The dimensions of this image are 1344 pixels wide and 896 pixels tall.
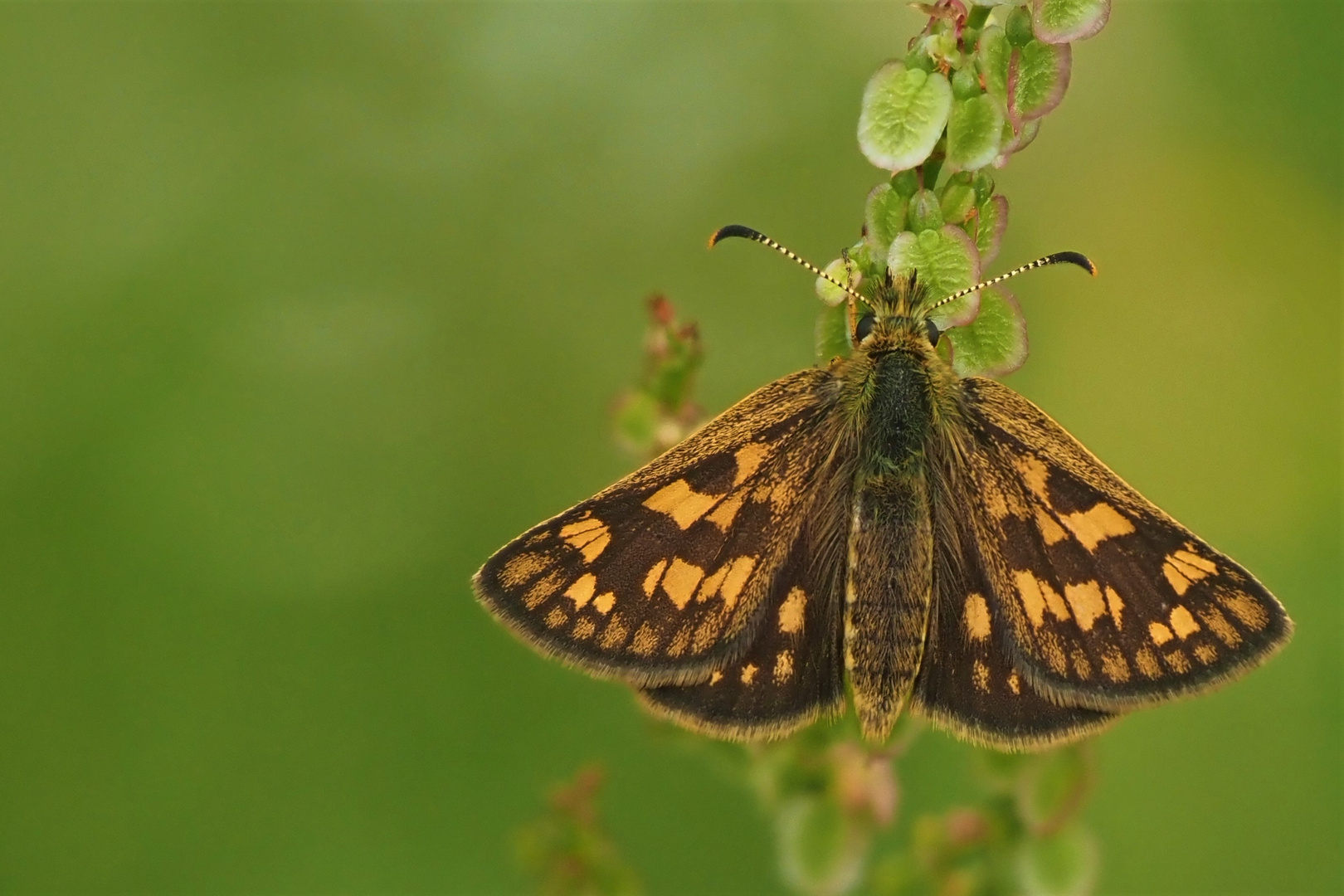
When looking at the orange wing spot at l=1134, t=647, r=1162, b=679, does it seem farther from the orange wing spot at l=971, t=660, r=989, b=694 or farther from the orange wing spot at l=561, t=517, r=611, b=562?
the orange wing spot at l=561, t=517, r=611, b=562

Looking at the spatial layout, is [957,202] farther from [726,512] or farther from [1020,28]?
[726,512]

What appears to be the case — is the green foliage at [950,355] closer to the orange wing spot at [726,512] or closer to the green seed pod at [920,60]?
the green seed pod at [920,60]

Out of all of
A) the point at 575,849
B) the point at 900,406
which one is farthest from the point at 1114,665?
the point at 575,849

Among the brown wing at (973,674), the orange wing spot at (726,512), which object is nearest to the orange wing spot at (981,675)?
the brown wing at (973,674)

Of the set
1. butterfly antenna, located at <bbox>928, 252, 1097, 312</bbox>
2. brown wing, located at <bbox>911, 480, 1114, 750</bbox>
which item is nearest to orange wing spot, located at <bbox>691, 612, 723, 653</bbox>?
brown wing, located at <bbox>911, 480, 1114, 750</bbox>

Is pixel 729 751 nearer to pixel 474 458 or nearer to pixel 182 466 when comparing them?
pixel 474 458

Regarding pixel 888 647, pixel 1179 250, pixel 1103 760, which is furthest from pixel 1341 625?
pixel 888 647
